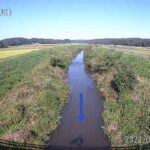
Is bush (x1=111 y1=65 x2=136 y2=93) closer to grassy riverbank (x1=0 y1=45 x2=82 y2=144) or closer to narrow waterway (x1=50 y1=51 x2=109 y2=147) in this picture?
narrow waterway (x1=50 y1=51 x2=109 y2=147)

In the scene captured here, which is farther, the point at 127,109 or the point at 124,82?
the point at 124,82

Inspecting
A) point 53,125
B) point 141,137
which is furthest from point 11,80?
point 141,137

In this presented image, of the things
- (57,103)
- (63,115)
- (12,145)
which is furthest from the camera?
(57,103)

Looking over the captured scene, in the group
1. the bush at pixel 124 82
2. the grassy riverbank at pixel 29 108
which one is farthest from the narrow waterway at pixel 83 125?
the bush at pixel 124 82

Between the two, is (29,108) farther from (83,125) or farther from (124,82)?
(124,82)

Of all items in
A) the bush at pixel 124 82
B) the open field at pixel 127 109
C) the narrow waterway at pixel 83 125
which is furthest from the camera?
the bush at pixel 124 82

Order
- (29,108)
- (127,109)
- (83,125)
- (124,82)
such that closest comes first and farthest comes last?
(83,125) < (29,108) < (127,109) < (124,82)

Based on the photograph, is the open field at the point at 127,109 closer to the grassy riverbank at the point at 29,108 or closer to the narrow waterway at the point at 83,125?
the narrow waterway at the point at 83,125

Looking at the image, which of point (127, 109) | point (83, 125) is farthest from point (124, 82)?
point (83, 125)

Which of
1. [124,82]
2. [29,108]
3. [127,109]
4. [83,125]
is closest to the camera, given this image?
[83,125]

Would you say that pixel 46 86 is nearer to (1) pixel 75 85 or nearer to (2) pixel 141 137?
(1) pixel 75 85

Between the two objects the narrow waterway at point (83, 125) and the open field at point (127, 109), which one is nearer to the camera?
the open field at point (127, 109)
